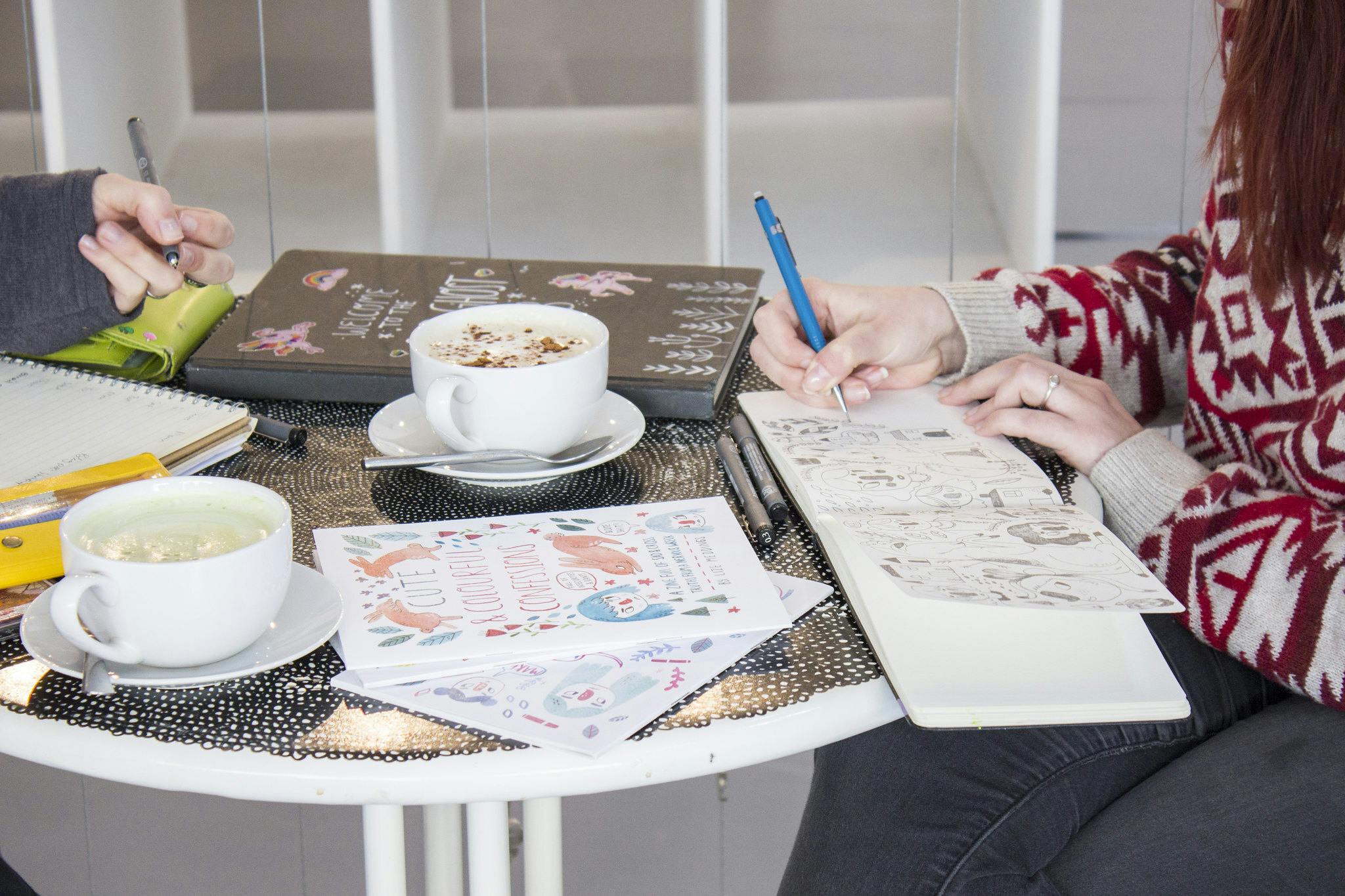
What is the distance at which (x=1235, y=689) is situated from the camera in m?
0.97

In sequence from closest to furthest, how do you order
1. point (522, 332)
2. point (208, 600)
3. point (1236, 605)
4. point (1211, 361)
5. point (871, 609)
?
point (208, 600), point (871, 609), point (1236, 605), point (522, 332), point (1211, 361)

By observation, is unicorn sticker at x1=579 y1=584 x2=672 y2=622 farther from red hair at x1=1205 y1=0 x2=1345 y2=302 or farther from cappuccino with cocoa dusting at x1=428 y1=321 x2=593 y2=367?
red hair at x1=1205 y1=0 x2=1345 y2=302

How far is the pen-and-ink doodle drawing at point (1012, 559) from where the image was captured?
0.73m

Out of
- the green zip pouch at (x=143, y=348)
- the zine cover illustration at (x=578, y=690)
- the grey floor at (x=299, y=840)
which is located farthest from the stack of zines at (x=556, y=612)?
the grey floor at (x=299, y=840)

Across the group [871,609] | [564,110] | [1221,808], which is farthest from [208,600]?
[564,110]

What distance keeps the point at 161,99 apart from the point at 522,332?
1901mm

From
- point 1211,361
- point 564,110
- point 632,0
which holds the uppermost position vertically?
point 632,0

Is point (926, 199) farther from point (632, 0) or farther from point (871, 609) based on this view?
point (871, 609)

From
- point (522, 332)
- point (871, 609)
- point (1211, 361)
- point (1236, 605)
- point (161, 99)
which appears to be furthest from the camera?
point (161, 99)

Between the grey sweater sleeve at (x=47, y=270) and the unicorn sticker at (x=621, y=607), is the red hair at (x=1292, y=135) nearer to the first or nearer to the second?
the unicorn sticker at (x=621, y=607)

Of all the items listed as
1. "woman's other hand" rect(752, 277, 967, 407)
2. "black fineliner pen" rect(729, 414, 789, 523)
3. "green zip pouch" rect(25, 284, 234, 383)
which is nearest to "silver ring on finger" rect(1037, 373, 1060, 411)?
"woman's other hand" rect(752, 277, 967, 407)

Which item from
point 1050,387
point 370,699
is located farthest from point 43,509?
point 1050,387

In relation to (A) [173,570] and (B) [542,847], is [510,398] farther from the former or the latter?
(B) [542,847]

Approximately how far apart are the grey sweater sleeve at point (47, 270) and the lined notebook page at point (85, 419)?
1.2 inches
